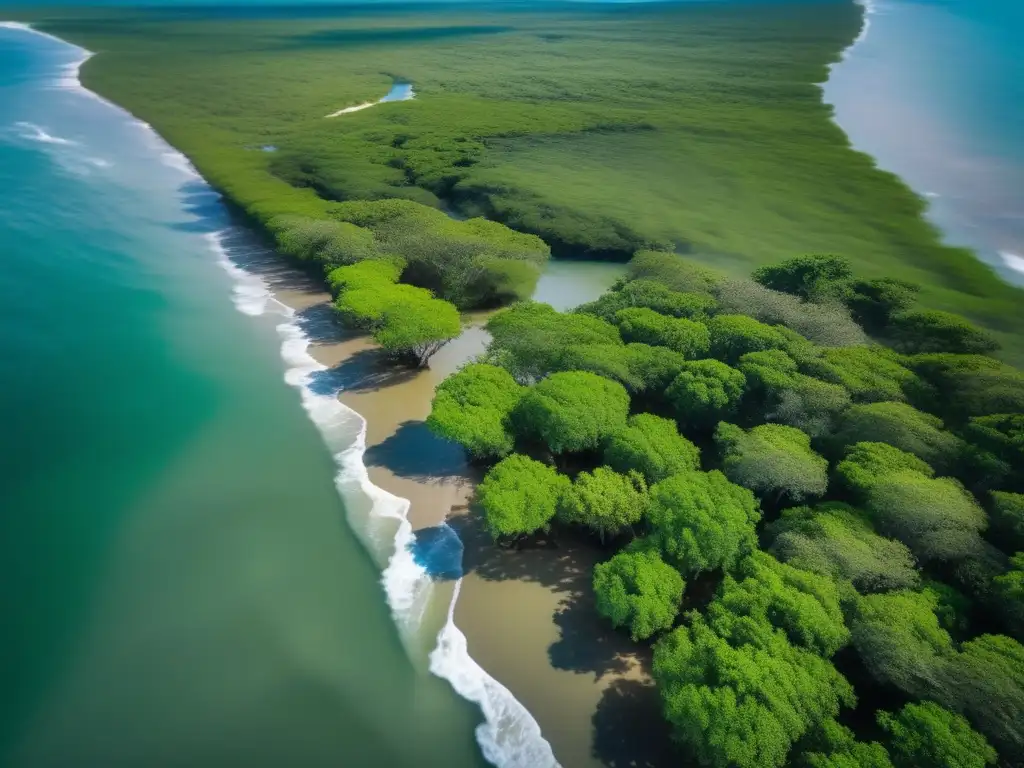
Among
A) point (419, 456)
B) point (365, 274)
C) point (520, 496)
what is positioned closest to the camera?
point (520, 496)

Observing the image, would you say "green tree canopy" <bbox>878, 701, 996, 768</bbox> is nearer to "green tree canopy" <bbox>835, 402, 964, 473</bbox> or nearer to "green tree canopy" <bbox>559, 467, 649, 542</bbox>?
"green tree canopy" <bbox>559, 467, 649, 542</bbox>

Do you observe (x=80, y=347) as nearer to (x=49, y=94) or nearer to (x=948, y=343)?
(x=948, y=343)

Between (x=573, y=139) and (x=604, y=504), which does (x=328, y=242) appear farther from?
(x=573, y=139)

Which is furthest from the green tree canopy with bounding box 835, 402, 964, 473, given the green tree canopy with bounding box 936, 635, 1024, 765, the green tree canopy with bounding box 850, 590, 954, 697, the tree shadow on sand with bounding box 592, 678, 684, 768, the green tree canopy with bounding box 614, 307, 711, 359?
the tree shadow on sand with bounding box 592, 678, 684, 768

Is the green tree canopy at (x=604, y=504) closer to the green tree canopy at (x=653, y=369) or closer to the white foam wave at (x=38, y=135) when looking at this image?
the green tree canopy at (x=653, y=369)

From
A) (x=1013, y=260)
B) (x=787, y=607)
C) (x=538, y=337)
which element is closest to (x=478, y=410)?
(x=538, y=337)

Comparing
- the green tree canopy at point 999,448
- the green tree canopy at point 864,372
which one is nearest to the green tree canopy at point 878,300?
the green tree canopy at point 864,372
